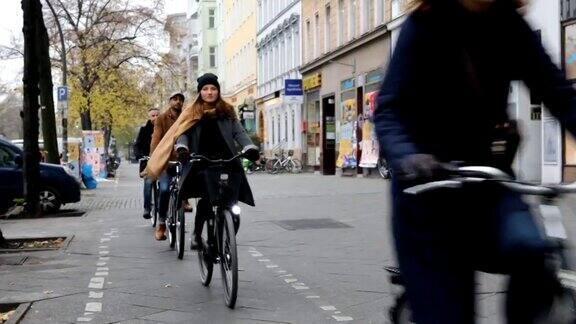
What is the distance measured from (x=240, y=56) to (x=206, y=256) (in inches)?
2497

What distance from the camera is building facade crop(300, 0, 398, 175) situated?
3180 cm

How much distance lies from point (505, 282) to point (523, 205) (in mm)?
264

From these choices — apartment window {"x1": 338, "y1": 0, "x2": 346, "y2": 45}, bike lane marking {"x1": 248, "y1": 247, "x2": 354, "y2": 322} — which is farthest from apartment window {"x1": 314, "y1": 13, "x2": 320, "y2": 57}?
bike lane marking {"x1": 248, "y1": 247, "x2": 354, "y2": 322}

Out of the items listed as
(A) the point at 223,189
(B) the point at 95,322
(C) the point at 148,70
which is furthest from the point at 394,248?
(C) the point at 148,70

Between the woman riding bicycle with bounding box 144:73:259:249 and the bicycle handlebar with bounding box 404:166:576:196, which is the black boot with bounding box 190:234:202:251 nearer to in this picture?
the woman riding bicycle with bounding box 144:73:259:249

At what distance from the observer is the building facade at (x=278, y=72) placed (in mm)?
47156

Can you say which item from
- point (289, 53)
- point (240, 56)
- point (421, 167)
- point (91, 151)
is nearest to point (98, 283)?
point (421, 167)

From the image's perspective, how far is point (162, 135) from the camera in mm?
10984

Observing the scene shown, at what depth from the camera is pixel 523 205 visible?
2590 mm

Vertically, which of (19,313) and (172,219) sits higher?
(172,219)

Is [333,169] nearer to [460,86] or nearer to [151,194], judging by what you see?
[151,194]

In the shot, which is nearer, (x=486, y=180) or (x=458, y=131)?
(x=486, y=180)

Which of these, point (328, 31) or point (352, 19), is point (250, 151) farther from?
point (328, 31)

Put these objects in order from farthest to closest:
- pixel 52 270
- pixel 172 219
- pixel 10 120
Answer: pixel 10 120 → pixel 172 219 → pixel 52 270
